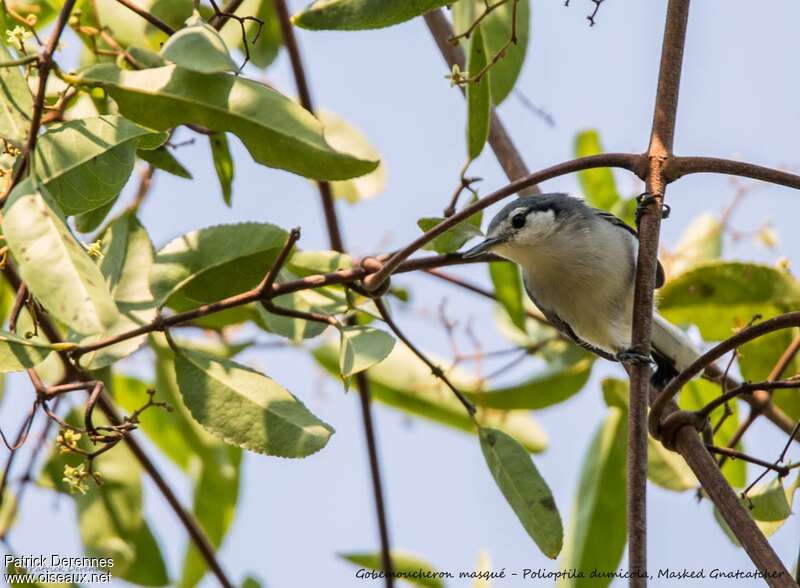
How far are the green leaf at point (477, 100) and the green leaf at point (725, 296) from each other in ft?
3.06

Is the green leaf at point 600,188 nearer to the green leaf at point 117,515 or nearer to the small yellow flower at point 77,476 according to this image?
the green leaf at point 117,515

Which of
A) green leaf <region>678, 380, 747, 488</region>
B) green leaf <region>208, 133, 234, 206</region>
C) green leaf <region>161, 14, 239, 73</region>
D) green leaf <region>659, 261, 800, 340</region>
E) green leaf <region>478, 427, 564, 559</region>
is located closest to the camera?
green leaf <region>161, 14, 239, 73</region>

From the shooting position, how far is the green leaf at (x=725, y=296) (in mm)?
2500

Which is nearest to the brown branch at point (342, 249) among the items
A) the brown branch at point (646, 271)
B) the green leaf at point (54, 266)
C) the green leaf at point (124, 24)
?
the green leaf at point (124, 24)

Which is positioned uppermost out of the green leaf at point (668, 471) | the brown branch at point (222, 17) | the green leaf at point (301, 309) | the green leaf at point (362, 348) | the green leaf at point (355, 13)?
the brown branch at point (222, 17)

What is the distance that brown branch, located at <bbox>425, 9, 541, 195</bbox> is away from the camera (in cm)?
245

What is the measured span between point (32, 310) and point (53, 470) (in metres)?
1.08

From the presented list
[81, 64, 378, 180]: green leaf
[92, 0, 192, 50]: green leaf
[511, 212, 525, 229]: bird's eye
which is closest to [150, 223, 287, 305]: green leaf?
[81, 64, 378, 180]: green leaf

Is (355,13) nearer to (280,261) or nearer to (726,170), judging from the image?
(280,261)

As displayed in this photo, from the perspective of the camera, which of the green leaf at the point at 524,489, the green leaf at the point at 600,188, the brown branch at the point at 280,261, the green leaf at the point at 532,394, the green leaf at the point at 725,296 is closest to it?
the brown branch at the point at 280,261

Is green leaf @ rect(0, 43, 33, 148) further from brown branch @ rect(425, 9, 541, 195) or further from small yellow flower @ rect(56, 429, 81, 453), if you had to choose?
brown branch @ rect(425, 9, 541, 195)

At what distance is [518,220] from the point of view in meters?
2.91

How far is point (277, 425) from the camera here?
1633 mm

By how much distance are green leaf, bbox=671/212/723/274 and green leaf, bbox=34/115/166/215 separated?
6.70 ft
